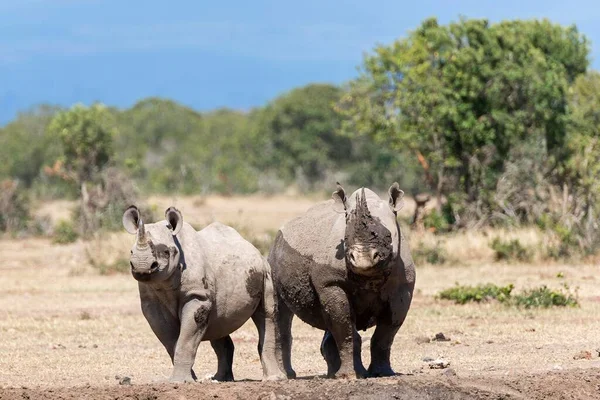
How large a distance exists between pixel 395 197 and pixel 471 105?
17.1 m

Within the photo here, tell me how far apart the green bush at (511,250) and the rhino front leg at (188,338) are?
1423cm

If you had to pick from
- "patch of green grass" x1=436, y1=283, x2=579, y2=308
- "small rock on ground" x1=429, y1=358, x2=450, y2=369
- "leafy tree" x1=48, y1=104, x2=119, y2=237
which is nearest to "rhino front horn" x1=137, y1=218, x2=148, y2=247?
"small rock on ground" x1=429, y1=358, x2=450, y2=369

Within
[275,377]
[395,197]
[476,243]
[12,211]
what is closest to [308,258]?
[395,197]

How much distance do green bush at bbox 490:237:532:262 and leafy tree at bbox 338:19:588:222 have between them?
8.45ft

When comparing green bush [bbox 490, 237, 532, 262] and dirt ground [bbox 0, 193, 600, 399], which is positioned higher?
green bush [bbox 490, 237, 532, 262]

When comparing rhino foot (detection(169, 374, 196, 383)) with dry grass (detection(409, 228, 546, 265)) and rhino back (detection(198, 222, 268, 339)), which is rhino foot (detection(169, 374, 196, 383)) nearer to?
rhino back (detection(198, 222, 268, 339))

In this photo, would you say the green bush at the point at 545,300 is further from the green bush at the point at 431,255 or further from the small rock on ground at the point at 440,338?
the green bush at the point at 431,255

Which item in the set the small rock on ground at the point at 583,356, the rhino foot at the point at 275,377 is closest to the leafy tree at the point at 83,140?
the small rock on ground at the point at 583,356

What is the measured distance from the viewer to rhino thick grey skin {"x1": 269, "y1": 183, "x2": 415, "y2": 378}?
9.95 meters

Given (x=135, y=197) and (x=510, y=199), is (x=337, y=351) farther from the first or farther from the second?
(x=135, y=197)

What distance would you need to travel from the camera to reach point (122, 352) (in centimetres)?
1441

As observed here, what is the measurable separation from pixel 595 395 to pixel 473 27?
61.4 feet

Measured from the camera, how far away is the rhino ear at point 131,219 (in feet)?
34.1

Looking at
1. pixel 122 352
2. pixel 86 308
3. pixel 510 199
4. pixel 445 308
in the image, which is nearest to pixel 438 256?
pixel 510 199
